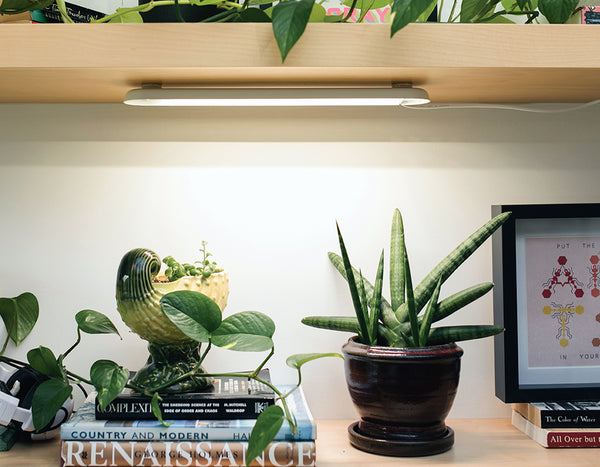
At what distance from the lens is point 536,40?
0.71 meters

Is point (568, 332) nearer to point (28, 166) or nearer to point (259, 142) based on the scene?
point (259, 142)

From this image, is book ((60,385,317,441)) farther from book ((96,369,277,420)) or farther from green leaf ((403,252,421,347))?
green leaf ((403,252,421,347))

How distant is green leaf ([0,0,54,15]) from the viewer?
2.40ft

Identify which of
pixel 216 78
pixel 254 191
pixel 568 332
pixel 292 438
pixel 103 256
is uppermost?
pixel 216 78

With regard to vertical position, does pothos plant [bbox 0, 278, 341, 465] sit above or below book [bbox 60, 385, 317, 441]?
above

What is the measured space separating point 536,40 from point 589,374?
48 cm

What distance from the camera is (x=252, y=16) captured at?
0.75 m

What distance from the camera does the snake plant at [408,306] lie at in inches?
30.6

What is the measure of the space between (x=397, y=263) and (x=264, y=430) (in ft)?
1.06

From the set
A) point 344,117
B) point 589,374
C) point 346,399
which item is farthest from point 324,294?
point 589,374

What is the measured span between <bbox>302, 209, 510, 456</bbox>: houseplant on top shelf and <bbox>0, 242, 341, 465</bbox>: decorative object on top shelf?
0.05 m

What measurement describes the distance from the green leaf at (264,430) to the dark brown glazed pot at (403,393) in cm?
13

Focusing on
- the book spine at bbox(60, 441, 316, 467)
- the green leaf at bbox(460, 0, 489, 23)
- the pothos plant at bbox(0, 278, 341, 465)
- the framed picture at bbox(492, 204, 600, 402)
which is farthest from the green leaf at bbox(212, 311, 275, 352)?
the green leaf at bbox(460, 0, 489, 23)

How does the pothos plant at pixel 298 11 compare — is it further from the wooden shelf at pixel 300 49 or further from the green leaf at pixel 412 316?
the green leaf at pixel 412 316
